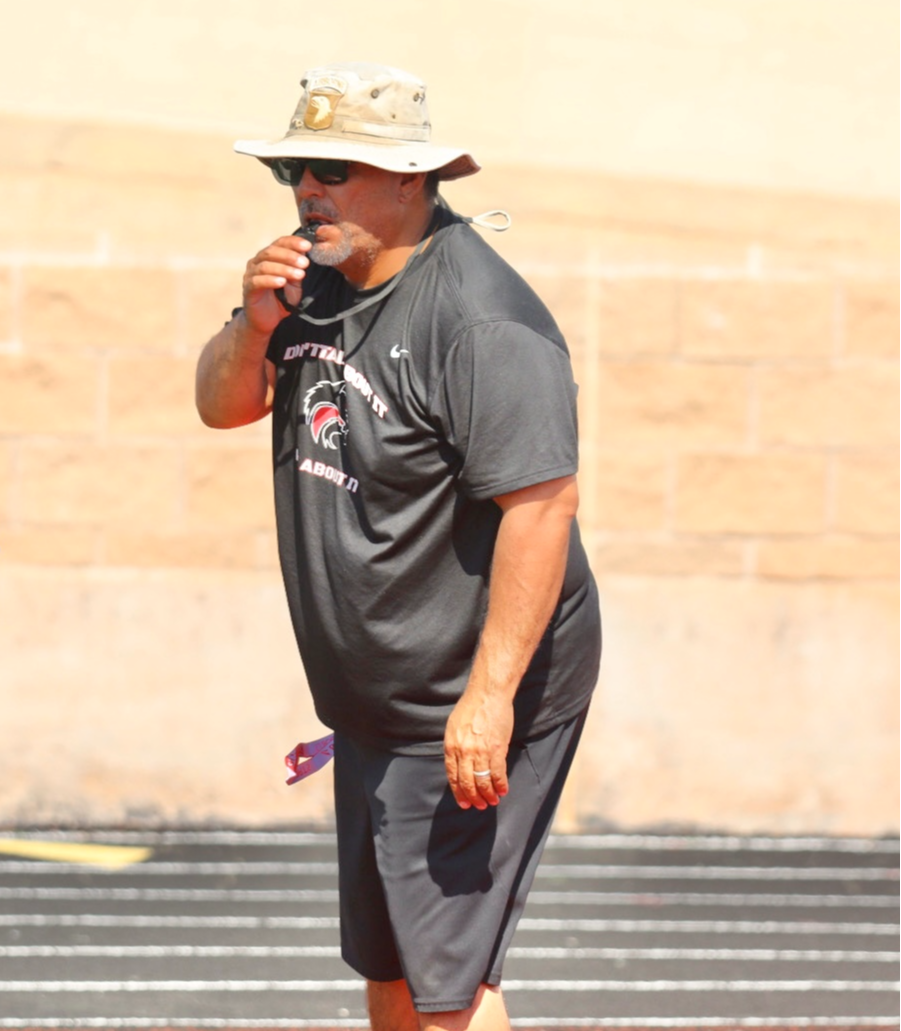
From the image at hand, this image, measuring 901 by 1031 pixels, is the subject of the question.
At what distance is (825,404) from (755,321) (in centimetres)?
37

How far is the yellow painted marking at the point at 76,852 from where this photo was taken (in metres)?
5.66

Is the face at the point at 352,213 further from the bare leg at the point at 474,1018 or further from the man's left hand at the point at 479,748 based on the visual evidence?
the bare leg at the point at 474,1018

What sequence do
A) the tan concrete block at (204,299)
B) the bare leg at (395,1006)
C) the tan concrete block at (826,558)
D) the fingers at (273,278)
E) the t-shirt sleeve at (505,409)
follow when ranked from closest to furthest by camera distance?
the t-shirt sleeve at (505,409)
the fingers at (273,278)
the bare leg at (395,1006)
the tan concrete block at (204,299)
the tan concrete block at (826,558)

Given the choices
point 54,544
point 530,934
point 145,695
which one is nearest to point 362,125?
point 530,934

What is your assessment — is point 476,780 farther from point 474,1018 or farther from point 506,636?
point 474,1018

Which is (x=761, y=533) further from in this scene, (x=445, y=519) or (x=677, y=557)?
(x=445, y=519)

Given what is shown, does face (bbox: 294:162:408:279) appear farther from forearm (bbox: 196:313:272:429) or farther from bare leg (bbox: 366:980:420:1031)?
bare leg (bbox: 366:980:420:1031)

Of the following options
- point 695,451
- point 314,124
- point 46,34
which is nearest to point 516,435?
point 314,124

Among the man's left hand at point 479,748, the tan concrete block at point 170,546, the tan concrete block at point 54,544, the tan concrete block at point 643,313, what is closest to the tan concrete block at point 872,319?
the tan concrete block at point 643,313

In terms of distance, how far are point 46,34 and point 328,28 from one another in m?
0.93

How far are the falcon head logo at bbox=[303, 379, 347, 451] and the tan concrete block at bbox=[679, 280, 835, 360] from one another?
9.77ft

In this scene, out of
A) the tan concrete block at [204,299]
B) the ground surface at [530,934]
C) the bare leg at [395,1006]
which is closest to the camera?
the bare leg at [395,1006]

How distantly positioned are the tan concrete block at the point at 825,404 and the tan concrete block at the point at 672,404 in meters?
0.09

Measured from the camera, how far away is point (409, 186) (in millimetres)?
3066
